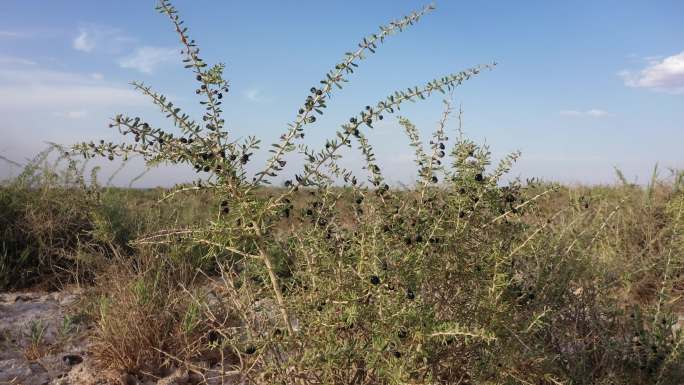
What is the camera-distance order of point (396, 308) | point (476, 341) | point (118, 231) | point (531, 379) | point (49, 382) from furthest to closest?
point (118, 231)
point (49, 382)
point (531, 379)
point (476, 341)
point (396, 308)

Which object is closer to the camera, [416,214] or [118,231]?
[416,214]

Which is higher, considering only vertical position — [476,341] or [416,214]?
[416,214]

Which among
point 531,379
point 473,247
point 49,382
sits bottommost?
point 49,382

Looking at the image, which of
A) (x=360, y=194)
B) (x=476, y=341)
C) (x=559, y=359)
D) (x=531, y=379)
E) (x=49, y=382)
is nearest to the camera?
(x=476, y=341)

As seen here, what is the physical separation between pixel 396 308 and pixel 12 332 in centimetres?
332

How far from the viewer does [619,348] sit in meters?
3.37

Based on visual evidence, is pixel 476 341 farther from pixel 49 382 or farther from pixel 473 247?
pixel 49 382

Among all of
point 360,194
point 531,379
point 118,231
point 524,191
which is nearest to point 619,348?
point 531,379

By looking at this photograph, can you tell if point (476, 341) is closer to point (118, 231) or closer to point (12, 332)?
point (12, 332)

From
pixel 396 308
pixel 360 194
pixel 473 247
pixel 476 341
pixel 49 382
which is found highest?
pixel 360 194

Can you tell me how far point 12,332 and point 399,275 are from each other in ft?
10.8

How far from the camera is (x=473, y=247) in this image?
2.67 m

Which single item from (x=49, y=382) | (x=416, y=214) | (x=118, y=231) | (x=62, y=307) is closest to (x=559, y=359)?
(x=416, y=214)

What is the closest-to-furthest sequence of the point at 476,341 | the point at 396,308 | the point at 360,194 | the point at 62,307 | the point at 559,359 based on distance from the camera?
the point at 396,308, the point at 476,341, the point at 360,194, the point at 559,359, the point at 62,307
